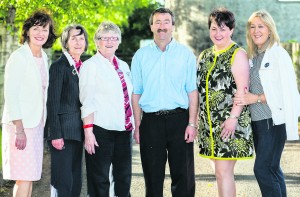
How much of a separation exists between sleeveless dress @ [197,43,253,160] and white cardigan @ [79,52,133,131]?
845 mm

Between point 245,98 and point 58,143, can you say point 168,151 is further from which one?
point 58,143

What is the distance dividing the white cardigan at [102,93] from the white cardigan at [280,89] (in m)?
1.41

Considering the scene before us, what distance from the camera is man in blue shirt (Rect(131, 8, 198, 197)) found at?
5.65 m

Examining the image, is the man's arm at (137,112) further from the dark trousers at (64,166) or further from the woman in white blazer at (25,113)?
the woman in white blazer at (25,113)

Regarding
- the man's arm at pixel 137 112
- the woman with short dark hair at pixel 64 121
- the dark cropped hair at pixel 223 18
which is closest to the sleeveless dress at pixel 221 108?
the dark cropped hair at pixel 223 18

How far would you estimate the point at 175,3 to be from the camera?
74.3 ft

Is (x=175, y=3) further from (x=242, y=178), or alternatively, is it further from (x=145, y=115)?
(x=145, y=115)

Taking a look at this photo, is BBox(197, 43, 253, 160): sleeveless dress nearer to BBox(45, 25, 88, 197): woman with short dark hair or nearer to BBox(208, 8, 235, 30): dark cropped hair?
BBox(208, 8, 235, 30): dark cropped hair

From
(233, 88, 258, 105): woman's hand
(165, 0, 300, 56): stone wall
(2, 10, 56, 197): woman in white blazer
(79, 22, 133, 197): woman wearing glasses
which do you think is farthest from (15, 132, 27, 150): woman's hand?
(165, 0, 300, 56): stone wall

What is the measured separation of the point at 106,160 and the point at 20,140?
0.87 meters

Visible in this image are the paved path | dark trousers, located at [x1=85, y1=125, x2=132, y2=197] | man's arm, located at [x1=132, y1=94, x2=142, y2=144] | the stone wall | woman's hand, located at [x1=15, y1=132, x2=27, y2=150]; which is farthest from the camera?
the stone wall

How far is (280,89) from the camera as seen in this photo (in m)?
5.43

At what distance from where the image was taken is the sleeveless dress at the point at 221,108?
548 cm

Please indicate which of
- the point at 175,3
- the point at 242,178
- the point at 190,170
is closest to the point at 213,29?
the point at 190,170
